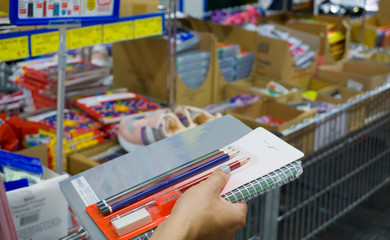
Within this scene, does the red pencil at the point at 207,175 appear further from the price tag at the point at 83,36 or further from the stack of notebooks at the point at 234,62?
the stack of notebooks at the point at 234,62

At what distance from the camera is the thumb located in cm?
106

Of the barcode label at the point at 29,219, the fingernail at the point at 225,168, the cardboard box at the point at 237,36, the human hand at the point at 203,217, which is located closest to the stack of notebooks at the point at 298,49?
the cardboard box at the point at 237,36

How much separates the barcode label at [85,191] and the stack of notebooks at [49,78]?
4.55ft

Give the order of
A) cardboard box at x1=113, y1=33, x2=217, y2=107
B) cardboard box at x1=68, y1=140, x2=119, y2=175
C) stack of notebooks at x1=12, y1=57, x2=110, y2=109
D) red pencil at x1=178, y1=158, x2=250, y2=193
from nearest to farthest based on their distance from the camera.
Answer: red pencil at x1=178, y1=158, x2=250, y2=193 < cardboard box at x1=68, y1=140, x2=119, y2=175 < stack of notebooks at x1=12, y1=57, x2=110, y2=109 < cardboard box at x1=113, y1=33, x2=217, y2=107

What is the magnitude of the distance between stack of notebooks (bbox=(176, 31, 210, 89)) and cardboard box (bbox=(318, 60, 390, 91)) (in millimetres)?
1017

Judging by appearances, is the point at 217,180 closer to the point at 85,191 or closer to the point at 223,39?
the point at 85,191

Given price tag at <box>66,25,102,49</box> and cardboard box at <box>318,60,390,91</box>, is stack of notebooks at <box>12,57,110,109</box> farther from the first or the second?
cardboard box at <box>318,60,390,91</box>

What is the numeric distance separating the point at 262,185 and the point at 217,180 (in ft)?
0.37

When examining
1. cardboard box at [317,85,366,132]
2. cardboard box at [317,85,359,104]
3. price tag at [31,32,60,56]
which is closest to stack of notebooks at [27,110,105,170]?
price tag at [31,32,60,56]

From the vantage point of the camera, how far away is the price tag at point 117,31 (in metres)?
2.19

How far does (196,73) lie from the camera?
9.85 ft

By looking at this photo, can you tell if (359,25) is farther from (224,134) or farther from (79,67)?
(224,134)

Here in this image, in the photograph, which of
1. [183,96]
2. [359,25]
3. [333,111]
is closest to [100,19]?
[183,96]

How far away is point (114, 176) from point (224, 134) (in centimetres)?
31
